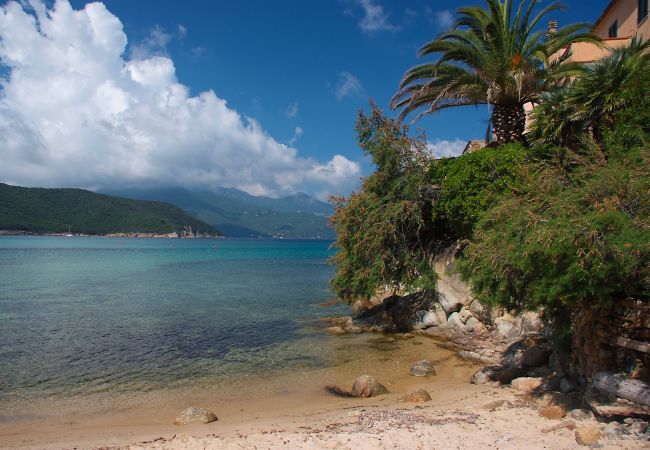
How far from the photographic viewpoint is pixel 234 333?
21016 mm

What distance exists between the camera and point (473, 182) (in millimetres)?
18531

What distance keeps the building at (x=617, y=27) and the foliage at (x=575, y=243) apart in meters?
15.5

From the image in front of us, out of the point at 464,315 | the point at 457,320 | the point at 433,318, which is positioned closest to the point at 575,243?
the point at 464,315

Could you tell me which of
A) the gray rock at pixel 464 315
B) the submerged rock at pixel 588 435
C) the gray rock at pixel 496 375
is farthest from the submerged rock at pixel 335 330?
the submerged rock at pixel 588 435

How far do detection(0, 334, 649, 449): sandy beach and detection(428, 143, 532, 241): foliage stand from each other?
6.41 metres

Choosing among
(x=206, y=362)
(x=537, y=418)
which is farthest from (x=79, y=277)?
(x=537, y=418)

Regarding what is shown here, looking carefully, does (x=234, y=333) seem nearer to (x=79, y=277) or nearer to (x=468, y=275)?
(x=468, y=275)

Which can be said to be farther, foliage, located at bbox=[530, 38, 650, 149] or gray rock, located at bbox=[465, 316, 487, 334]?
gray rock, located at bbox=[465, 316, 487, 334]

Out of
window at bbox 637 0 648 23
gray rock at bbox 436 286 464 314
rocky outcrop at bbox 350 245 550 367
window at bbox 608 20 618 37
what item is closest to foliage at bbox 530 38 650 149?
rocky outcrop at bbox 350 245 550 367

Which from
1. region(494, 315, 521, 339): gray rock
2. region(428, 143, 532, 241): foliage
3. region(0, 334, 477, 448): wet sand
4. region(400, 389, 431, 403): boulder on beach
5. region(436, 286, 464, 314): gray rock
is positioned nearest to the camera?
region(0, 334, 477, 448): wet sand

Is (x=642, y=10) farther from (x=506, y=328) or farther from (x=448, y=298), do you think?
(x=506, y=328)

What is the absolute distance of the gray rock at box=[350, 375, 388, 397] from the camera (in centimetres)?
1235

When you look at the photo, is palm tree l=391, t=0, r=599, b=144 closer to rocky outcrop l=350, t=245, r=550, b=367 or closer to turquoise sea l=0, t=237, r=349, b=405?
rocky outcrop l=350, t=245, r=550, b=367

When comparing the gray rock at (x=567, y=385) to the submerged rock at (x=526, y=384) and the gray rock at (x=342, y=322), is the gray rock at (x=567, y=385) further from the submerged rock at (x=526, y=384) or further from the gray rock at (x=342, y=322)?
the gray rock at (x=342, y=322)
